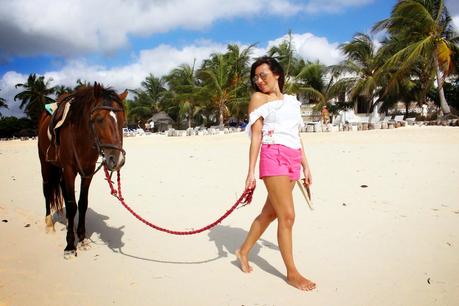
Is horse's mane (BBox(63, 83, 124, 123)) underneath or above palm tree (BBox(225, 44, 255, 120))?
underneath

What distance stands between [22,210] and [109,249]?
2915mm

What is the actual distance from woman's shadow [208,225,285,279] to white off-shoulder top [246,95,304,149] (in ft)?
4.22

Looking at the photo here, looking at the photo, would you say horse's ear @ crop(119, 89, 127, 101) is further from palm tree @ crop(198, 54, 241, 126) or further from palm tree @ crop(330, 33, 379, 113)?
palm tree @ crop(198, 54, 241, 126)

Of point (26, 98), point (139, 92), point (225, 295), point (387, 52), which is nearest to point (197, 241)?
point (225, 295)

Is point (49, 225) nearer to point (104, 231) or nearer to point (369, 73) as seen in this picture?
point (104, 231)

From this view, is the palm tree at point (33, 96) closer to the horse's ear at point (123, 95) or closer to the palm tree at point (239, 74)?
the palm tree at point (239, 74)

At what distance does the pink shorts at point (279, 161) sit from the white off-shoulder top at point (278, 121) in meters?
0.05

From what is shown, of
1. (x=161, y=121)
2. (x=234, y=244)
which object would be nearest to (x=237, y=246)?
(x=234, y=244)

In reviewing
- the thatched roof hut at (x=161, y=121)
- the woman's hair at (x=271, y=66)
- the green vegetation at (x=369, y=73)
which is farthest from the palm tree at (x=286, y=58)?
the woman's hair at (x=271, y=66)

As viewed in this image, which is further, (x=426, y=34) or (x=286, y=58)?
(x=286, y=58)

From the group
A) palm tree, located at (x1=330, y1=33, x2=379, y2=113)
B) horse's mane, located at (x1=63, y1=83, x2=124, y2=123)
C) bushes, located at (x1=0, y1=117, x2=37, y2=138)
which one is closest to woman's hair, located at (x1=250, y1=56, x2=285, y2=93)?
horse's mane, located at (x1=63, y1=83, x2=124, y2=123)

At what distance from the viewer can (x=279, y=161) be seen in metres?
2.93

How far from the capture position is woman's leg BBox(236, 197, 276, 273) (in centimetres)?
322

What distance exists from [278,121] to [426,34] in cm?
2332
